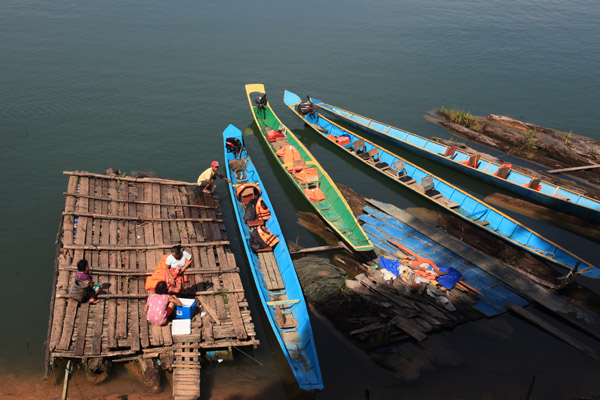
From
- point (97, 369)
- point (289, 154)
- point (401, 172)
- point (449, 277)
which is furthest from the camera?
point (401, 172)

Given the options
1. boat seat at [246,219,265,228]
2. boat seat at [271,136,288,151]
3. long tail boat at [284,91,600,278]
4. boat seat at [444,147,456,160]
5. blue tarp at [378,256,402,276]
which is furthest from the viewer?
boat seat at [444,147,456,160]

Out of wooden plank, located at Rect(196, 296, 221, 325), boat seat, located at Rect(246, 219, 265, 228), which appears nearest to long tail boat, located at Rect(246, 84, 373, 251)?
boat seat, located at Rect(246, 219, 265, 228)

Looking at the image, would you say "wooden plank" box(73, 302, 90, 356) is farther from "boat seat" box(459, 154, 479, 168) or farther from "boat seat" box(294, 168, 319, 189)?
"boat seat" box(459, 154, 479, 168)

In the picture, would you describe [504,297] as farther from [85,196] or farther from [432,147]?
[85,196]

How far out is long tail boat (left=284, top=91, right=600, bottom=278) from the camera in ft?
57.3

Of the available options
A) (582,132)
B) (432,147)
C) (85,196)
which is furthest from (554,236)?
(85,196)

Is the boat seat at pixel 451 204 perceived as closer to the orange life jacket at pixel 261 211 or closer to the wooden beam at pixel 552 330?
the wooden beam at pixel 552 330

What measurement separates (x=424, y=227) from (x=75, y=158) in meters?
18.6

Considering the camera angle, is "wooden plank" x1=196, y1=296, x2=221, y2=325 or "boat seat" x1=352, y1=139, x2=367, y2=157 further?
"boat seat" x1=352, y1=139, x2=367, y2=157

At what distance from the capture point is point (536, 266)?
1756 centimetres

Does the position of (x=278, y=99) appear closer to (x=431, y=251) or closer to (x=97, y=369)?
(x=431, y=251)

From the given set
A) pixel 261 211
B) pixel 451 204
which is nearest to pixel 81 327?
pixel 261 211

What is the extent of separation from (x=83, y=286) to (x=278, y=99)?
74.5ft

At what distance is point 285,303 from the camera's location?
1427 cm
